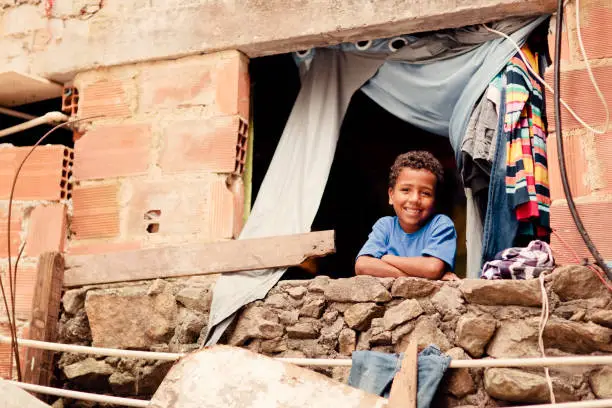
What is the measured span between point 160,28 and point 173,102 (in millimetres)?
459

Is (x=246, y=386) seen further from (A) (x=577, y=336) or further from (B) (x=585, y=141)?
(B) (x=585, y=141)

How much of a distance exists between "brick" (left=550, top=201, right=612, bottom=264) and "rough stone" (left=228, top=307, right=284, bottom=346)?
1345 mm

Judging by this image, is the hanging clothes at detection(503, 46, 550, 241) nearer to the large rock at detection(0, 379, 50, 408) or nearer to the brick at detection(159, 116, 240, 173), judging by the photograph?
the brick at detection(159, 116, 240, 173)

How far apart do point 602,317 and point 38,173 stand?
3198 mm

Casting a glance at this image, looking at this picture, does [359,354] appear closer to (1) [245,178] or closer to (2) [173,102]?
(1) [245,178]

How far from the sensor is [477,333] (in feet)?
12.3

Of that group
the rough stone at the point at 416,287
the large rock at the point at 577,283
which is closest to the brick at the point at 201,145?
the rough stone at the point at 416,287

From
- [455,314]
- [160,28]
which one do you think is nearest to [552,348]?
[455,314]

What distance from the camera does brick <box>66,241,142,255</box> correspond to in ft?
15.4

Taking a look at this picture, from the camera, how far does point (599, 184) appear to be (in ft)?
12.8

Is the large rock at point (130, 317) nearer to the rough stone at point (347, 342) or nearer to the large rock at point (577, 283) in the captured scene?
the rough stone at point (347, 342)

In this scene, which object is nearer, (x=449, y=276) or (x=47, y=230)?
(x=449, y=276)

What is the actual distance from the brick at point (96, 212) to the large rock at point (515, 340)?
219cm

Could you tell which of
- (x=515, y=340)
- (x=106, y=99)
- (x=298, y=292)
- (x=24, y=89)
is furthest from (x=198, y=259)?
(x=24, y=89)
